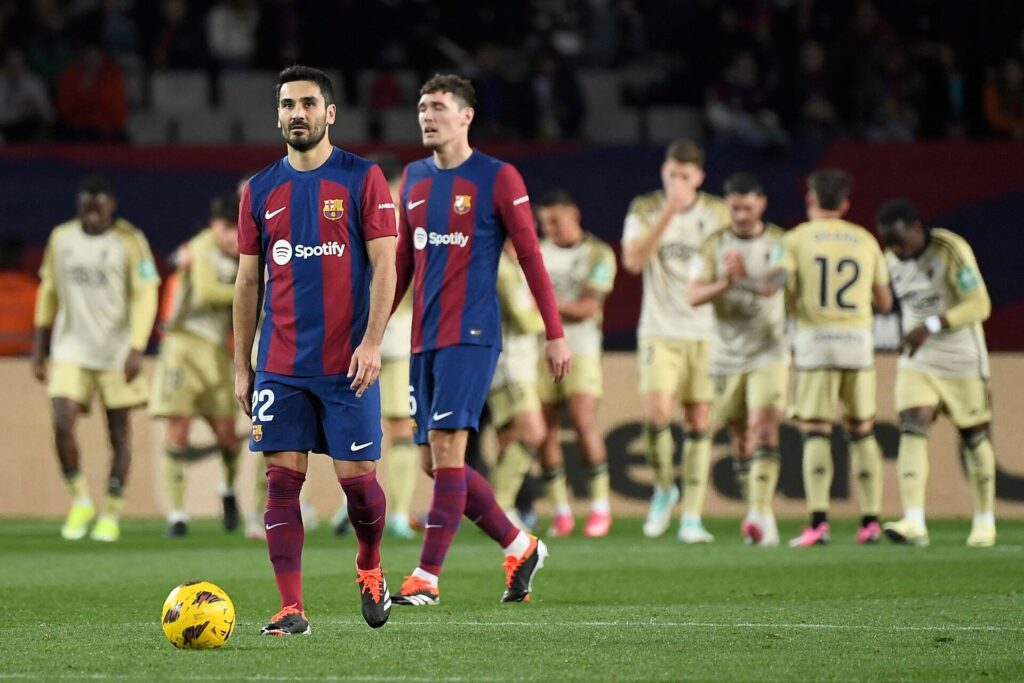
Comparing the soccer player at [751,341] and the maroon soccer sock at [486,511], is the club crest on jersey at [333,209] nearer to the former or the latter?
the maroon soccer sock at [486,511]

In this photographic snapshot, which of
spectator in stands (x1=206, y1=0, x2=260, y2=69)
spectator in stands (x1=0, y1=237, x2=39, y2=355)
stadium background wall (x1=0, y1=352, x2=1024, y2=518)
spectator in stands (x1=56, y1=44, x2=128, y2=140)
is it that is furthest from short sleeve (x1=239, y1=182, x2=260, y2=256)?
spectator in stands (x1=206, y1=0, x2=260, y2=69)

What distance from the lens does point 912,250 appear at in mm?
11375

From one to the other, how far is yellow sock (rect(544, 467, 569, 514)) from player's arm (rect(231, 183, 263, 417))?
639cm

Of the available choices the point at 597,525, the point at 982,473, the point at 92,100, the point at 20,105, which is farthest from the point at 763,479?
the point at 20,105

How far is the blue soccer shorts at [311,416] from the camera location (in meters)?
6.56

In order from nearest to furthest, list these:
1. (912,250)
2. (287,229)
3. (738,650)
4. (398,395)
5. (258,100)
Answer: (738,650), (287,229), (912,250), (398,395), (258,100)

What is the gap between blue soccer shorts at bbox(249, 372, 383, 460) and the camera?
656cm

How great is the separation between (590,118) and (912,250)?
7.56 m

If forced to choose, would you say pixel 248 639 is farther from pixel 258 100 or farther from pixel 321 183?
pixel 258 100

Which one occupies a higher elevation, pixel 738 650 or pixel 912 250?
pixel 912 250

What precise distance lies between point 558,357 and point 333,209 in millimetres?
1363

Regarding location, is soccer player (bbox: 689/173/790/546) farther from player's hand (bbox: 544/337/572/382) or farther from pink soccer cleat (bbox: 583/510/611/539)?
player's hand (bbox: 544/337/572/382)

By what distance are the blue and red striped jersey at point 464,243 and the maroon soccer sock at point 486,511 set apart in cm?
63

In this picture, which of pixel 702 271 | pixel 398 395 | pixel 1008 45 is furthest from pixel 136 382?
pixel 1008 45
